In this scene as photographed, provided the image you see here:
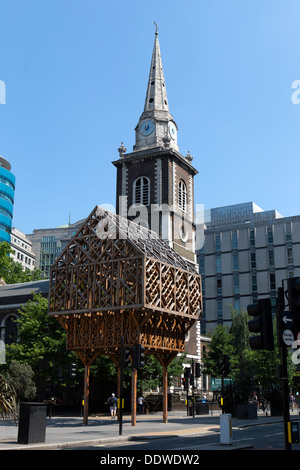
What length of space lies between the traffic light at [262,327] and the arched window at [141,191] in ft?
166

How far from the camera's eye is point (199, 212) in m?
123

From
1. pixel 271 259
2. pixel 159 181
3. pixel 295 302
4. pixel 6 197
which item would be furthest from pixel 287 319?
pixel 6 197

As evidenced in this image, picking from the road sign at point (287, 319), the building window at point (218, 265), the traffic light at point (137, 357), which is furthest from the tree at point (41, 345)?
the building window at point (218, 265)

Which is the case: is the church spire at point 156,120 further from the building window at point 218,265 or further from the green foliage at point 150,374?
the building window at point 218,265

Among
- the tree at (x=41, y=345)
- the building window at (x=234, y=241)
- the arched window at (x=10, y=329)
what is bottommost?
the tree at (x=41, y=345)

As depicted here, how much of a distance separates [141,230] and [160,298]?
294 inches

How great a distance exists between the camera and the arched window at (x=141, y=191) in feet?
204

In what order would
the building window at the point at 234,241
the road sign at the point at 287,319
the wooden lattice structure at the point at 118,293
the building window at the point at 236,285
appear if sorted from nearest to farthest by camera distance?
1. the road sign at the point at 287,319
2. the wooden lattice structure at the point at 118,293
3. the building window at the point at 236,285
4. the building window at the point at 234,241

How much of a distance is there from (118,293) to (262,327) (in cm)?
1806

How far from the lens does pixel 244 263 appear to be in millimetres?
94875

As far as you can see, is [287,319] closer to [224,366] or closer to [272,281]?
[224,366]

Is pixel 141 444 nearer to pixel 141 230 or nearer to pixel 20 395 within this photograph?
pixel 141 230

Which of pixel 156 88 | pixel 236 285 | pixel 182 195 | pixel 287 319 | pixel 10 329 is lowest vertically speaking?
pixel 287 319

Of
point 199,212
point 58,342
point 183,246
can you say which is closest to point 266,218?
point 199,212
